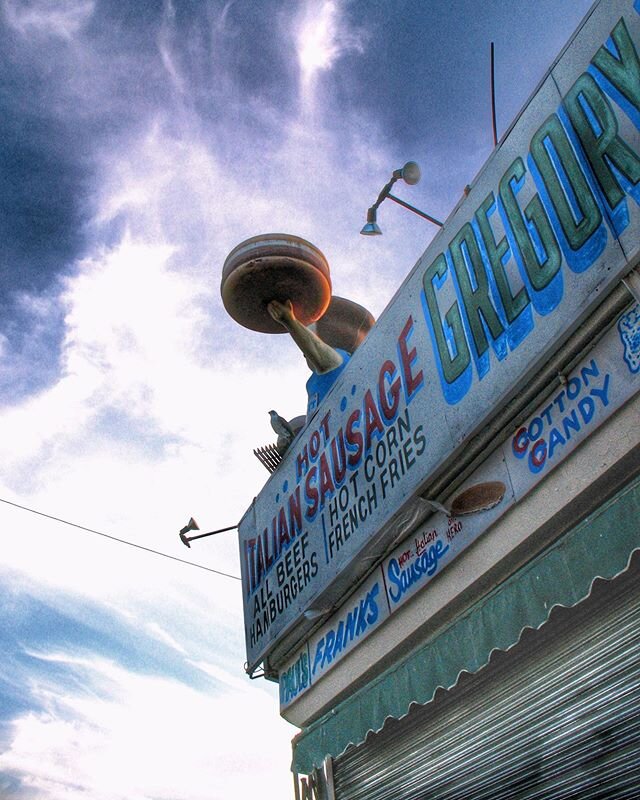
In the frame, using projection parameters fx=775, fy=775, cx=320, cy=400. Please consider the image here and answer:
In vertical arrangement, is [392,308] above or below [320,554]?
above

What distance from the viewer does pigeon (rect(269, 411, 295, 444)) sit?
7.52 m

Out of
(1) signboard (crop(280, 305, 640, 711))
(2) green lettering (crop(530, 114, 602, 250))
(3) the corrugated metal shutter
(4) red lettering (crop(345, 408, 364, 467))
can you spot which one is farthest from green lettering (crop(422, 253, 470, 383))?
(3) the corrugated metal shutter

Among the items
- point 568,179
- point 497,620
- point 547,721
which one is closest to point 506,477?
point 497,620

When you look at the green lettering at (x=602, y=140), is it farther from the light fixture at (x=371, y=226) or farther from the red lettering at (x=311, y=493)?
the red lettering at (x=311, y=493)

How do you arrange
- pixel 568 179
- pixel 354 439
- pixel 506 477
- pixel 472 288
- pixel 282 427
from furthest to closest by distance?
pixel 282 427
pixel 354 439
pixel 472 288
pixel 506 477
pixel 568 179

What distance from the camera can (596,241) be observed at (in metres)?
3.90

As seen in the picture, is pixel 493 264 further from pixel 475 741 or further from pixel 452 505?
pixel 475 741

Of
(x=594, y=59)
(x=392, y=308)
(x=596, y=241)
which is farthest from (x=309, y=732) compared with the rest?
(x=594, y=59)

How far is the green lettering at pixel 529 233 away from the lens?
420 centimetres

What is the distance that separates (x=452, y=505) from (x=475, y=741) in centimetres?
134

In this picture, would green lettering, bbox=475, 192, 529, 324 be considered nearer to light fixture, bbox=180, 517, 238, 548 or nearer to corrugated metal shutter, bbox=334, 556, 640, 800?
corrugated metal shutter, bbox=334, 556, 640, 800

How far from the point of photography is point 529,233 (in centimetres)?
442

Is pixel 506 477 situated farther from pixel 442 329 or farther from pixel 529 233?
pixel 529 233

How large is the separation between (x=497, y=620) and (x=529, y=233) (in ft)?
7.07
